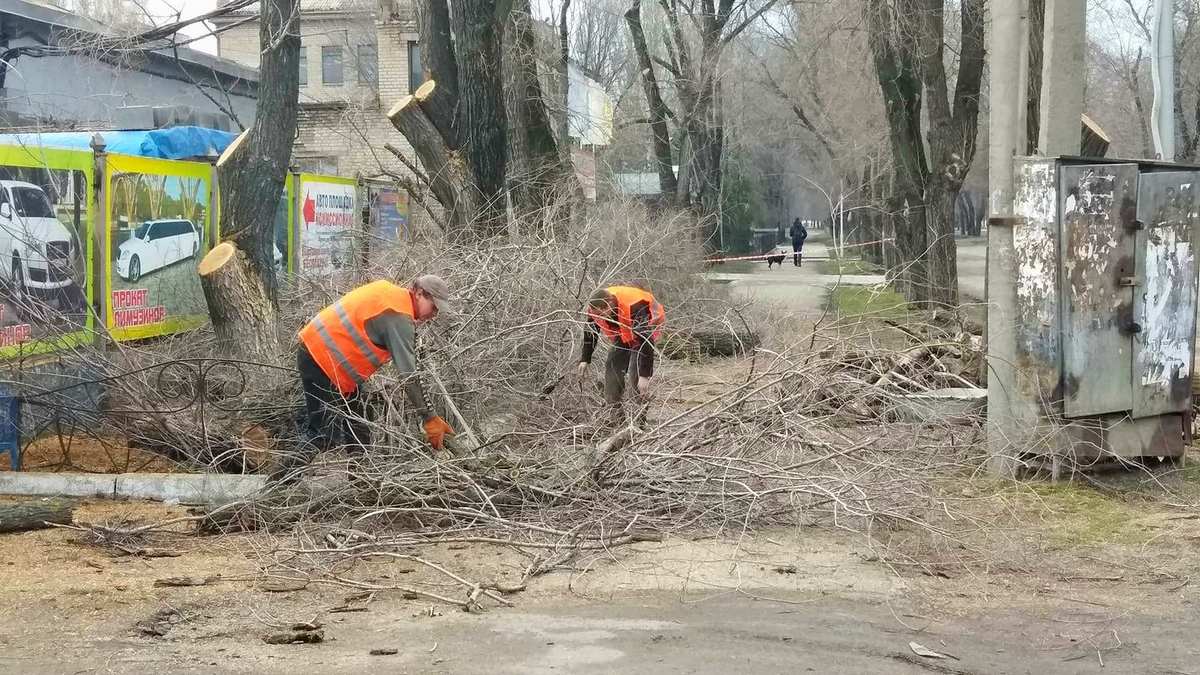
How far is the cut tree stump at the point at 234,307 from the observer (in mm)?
9688

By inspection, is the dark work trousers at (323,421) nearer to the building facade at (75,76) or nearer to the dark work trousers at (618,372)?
the dark work trousers at (618,372)

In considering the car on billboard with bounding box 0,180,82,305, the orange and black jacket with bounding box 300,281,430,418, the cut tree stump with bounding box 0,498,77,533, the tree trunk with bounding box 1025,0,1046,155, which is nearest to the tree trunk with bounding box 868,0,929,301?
the tree trunk with bounding box 1025,0,1046,155

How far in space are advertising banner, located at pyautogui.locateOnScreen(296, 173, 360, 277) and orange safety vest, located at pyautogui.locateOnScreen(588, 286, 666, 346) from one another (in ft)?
15.1

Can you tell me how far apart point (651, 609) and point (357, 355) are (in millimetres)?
2443

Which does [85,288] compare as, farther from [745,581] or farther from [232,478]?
[745,581]

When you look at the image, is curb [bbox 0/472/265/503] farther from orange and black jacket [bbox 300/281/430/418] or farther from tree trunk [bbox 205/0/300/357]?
tree trunk [bbox 205/0/300/357]

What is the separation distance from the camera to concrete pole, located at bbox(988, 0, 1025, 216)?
8.12m

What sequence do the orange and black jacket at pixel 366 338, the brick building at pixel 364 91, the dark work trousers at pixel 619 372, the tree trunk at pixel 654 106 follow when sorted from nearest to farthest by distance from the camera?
the orange and black jacket at pixel 366 338 < the dark work trousers at pixel 619 372 < the tree trunk at pixel 654 106 < the brick building at pixel 364 91

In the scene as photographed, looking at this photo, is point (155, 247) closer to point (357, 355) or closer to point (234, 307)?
point (234, 307)

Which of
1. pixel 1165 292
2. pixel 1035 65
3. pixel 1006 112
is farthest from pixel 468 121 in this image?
pixel 1165 292

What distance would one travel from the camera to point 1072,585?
233 inches

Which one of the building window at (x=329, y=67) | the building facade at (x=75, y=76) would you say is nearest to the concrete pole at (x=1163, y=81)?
the building facade at (x=75, y=76)

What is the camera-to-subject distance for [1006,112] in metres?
8.18

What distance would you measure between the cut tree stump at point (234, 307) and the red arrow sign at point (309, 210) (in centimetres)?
422
